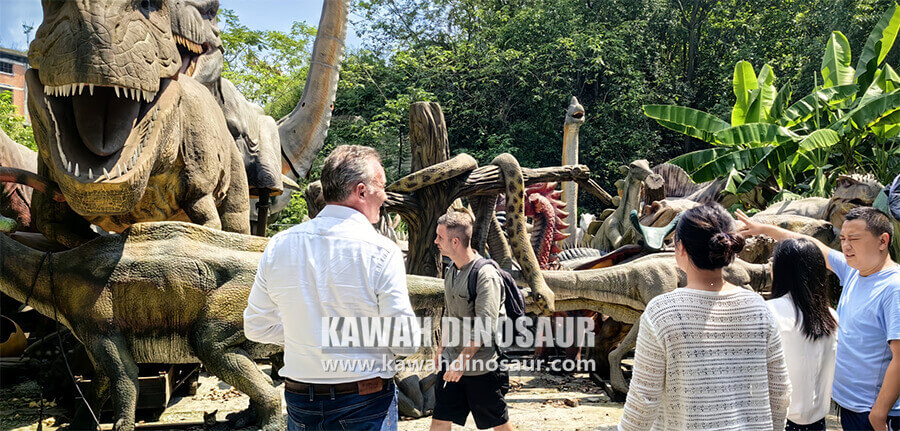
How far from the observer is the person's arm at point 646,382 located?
2.06 metres

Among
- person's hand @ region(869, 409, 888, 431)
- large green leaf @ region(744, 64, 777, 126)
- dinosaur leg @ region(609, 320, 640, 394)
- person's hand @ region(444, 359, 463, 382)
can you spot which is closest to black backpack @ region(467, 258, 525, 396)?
person's hand @ region(444, 359, 463, 382)

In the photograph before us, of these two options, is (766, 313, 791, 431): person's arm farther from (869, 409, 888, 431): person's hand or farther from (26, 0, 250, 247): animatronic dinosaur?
(26, 0, 250, 247): animatronic dinosaur

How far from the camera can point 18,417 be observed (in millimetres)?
5043

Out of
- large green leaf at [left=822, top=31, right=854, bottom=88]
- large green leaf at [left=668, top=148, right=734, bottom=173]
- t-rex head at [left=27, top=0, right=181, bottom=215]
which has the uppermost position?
large green leaf at [left=822, top=31, right=854, bottom=88]

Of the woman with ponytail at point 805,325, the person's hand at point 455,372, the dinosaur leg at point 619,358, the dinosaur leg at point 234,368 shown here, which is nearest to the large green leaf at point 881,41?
the dinosaur leg at point 619,358

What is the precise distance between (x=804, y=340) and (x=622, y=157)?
17.8 meters

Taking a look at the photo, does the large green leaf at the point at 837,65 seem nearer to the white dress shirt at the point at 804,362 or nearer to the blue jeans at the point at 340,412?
the white dress shirt at the point at 804,362

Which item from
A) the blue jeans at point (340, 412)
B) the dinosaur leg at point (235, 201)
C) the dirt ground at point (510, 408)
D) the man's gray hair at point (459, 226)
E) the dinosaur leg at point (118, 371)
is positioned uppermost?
the dinosaur leg at point (235, 201)

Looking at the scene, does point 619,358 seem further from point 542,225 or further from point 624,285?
point 542,225

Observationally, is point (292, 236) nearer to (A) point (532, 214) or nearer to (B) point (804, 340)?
(B) point (804, 340)

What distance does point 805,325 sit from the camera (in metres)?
2.58

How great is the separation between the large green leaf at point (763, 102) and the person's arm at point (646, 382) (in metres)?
9.33

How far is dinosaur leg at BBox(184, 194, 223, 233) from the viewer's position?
4266 mm

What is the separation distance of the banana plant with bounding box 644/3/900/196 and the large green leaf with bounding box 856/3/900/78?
10 mm
